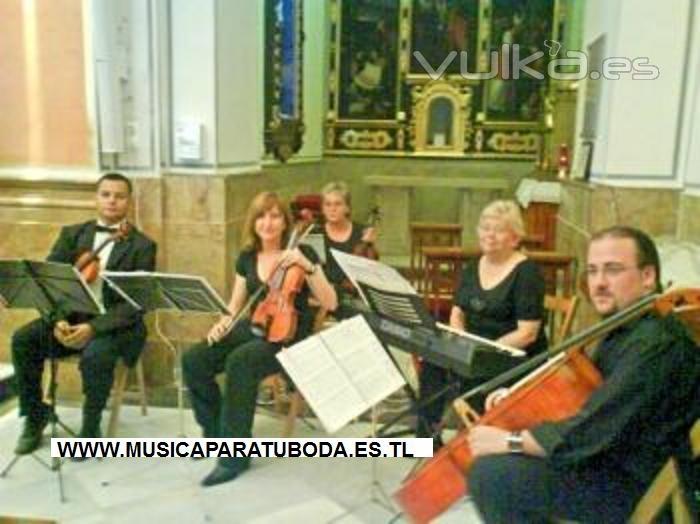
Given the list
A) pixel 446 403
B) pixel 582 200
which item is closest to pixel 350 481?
pixel 446 403

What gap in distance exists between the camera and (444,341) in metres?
2.41

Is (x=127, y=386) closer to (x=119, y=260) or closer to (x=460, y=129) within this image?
(x=119, y=260)

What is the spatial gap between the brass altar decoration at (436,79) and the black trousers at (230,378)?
16.5 ft

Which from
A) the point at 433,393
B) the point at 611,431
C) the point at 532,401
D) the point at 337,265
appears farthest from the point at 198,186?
the point at 611,431

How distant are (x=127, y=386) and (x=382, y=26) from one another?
5.31 m

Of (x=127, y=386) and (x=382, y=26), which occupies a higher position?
(x=382, y=26)

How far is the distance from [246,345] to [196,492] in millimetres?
594

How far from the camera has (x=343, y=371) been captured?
231 centimetres

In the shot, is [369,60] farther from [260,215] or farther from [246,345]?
[246,345]

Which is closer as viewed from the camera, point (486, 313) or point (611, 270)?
point (611, 270)

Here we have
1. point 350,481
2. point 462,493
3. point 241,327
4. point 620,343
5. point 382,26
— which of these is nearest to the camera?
point 620,343

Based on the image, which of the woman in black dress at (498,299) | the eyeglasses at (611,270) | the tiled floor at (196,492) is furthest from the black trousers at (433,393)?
the eyeglasses at (611,270)

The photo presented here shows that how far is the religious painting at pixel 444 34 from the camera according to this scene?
7.66m

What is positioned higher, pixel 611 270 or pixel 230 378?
pixel 611 270
